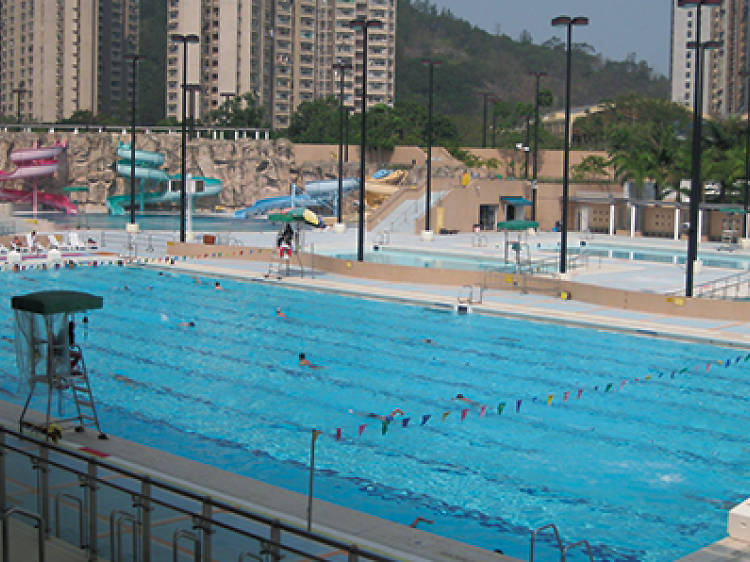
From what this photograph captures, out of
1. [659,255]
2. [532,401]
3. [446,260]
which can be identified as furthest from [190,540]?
[659,255]

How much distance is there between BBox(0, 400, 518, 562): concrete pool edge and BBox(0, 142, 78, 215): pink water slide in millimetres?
58180

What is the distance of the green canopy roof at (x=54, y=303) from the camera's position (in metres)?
13.0

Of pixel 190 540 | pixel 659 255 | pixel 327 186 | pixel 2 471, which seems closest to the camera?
pixel 190 540

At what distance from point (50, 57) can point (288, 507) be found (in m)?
125

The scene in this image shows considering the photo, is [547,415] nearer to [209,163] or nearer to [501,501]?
[501,501]

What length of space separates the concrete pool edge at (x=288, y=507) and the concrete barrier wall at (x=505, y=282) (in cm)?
1820

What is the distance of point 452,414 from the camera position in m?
17.2

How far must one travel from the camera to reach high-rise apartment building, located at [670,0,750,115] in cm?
13693

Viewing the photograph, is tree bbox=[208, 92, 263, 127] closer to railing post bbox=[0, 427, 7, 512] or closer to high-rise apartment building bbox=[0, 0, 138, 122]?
high-rise apartment building bbox=[0, 0, 138, 122]

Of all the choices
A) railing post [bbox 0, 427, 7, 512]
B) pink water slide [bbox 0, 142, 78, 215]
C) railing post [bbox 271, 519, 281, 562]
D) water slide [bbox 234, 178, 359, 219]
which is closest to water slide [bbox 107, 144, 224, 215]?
water slide [bbox 234, 178, 359, 219]

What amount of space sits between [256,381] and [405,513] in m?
7.91

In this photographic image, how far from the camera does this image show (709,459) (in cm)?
1480

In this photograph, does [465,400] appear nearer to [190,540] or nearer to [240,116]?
[190,540]

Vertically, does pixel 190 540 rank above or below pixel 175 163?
below
